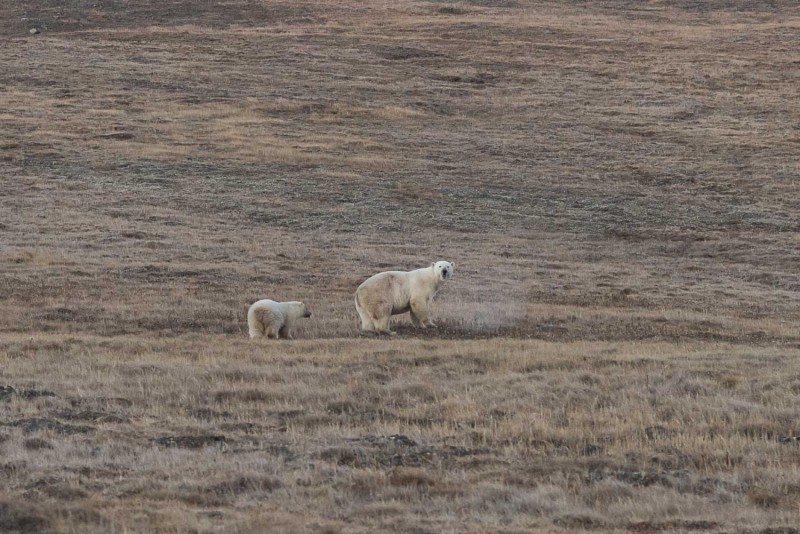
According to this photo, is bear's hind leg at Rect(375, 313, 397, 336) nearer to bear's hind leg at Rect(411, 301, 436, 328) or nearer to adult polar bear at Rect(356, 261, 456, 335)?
adult polar bear at Rect(356, 261, 456, 335)

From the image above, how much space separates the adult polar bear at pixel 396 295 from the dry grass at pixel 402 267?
0.56 metres

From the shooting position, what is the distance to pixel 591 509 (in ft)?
27.3

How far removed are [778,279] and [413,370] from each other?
1524cm

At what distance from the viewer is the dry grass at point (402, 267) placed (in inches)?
352

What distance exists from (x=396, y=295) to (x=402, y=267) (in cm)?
809

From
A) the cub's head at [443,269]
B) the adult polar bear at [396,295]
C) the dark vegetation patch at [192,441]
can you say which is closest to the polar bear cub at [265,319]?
the adult polar bear at [396,295]

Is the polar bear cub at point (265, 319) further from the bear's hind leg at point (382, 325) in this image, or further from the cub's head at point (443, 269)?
the cub's head at point (443, 269)

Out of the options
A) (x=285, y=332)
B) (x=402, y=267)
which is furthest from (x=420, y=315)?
(x=402, y=267)

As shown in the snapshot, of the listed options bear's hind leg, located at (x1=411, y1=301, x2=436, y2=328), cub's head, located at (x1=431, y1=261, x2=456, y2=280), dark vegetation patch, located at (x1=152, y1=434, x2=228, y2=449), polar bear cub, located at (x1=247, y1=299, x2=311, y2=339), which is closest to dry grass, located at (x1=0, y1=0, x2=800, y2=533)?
dark vegetation patch, located at (x1=152, y1=434, x2=228, y2=449)

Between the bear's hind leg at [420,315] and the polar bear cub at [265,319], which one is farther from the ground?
the polar bear cub at [265,319]

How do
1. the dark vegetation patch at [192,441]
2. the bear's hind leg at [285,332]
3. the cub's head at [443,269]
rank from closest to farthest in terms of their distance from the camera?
1. the dark vegetation patch at [192,441]
2. the bear's hind leg at [285,332]
3. the cub's head at [443,269]

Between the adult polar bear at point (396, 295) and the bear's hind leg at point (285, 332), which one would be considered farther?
the adult polar bear at point (396, 295)

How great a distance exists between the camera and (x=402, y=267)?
26281 mm

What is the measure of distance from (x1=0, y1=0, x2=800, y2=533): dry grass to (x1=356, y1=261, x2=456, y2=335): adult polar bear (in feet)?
1.83
